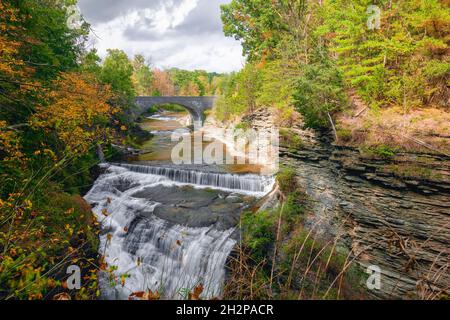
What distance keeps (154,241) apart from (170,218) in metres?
1.20

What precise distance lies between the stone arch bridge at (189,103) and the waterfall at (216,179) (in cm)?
2038

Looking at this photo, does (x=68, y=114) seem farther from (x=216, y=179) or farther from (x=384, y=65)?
(x=384, y=65)

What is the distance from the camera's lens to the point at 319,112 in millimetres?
7754

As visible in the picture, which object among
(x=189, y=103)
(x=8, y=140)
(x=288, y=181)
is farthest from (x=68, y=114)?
(x=189, y=103)

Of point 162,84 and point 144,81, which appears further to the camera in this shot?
point 162,84

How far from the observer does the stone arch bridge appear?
111 ft

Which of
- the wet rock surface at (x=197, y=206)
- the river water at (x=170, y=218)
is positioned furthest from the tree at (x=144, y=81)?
the wet rock surface at (x=197, y=206)

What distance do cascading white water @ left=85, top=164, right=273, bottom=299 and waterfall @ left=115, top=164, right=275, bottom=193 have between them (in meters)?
0.06

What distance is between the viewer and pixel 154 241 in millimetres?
9625

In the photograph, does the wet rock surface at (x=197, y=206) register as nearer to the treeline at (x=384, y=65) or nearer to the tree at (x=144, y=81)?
the treeline at (x=384, y=65)

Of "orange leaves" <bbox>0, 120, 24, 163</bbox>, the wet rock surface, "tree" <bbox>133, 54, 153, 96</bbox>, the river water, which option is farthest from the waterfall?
"tree" <bbox>133, 54, 153, 96</bbox>

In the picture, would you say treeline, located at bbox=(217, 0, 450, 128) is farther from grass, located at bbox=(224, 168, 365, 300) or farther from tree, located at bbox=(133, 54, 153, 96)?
tree, located at bbox=(133, 54, 153, 96)

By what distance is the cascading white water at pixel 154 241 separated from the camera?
7.90m
